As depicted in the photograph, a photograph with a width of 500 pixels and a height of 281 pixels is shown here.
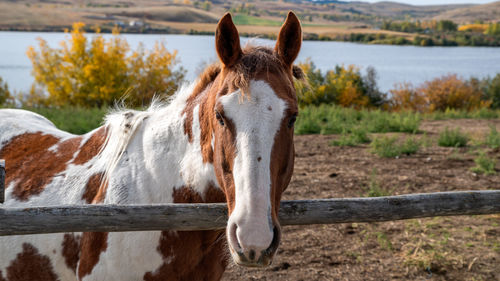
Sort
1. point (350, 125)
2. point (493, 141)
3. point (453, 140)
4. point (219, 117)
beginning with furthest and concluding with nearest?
point (350, 125), point (453, 140), point (493, 141), point (219, 117)

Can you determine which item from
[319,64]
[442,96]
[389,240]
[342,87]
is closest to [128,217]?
[389,240]

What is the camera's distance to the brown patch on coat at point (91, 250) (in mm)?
2223

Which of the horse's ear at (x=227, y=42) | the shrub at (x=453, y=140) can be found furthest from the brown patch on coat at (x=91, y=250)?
the shrub at (x=453, y=140)

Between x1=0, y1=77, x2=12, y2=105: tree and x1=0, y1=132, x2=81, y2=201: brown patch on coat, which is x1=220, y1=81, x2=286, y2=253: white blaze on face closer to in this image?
x1=0, y1=132, x2=81, y2=201: brown patch on coat

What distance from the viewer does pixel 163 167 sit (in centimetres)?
227

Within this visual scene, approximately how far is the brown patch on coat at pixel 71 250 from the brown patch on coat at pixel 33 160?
440 millimetres

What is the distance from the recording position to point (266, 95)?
71.9 inches

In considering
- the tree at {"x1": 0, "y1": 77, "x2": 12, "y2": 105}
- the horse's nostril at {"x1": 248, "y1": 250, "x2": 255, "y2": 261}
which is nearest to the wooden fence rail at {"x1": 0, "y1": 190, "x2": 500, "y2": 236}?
the horse's nostril at {"x1": 248, "y1": 250, "x2": 255, "y2": 261}

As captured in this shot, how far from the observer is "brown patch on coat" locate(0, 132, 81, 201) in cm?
264

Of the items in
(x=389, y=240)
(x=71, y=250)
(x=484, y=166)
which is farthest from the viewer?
(x=484, y=166)

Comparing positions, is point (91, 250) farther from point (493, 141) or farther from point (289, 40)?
point (493, 141)

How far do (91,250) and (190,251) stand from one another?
57 cm

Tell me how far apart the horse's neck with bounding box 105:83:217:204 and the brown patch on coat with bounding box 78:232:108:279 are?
212mm

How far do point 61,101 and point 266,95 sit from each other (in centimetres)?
2169
